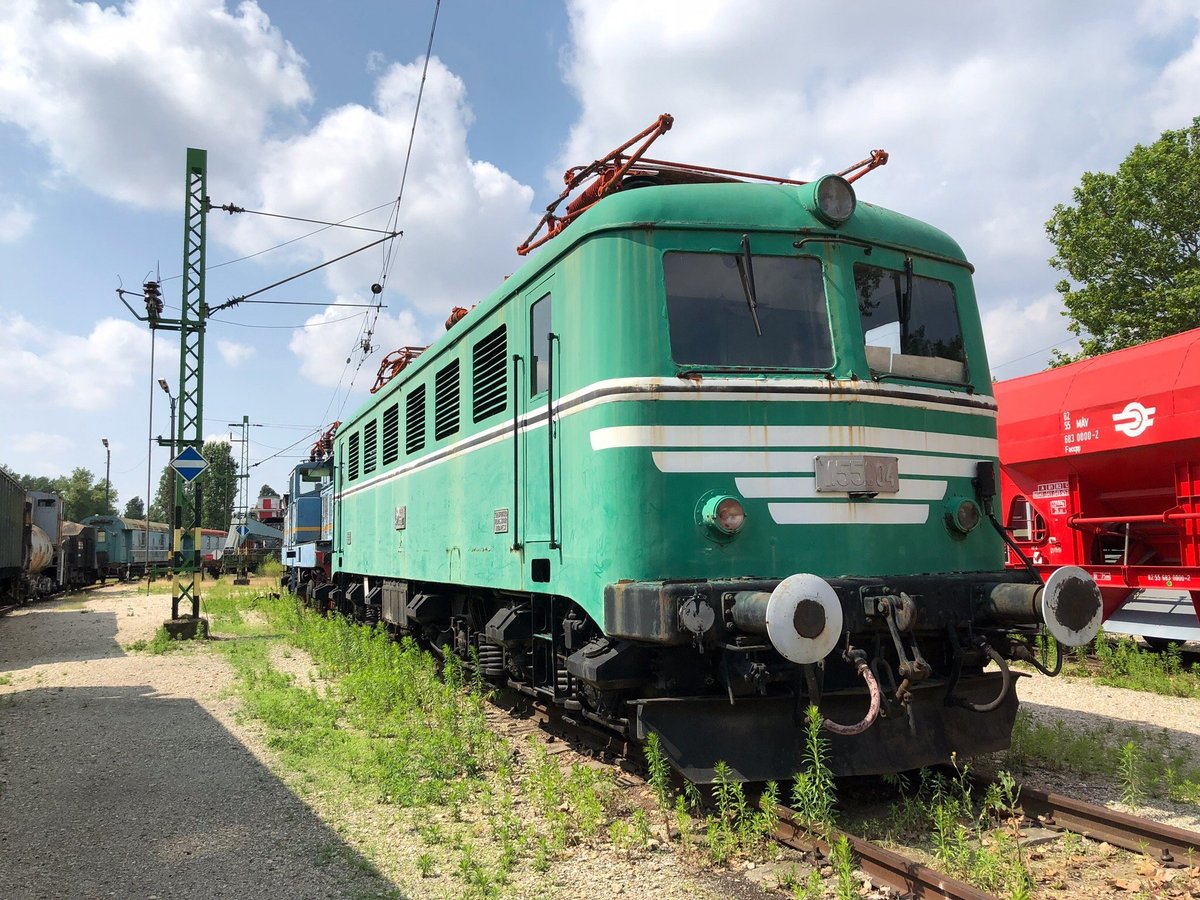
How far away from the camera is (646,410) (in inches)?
191

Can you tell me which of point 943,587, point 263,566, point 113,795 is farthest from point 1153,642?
point 263,566

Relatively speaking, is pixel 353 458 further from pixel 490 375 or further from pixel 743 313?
pixel 743 313

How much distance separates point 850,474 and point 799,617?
118 centimetres

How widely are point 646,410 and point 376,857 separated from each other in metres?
2.68

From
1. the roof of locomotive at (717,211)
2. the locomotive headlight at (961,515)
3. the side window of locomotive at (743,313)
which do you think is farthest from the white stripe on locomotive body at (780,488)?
the roof of locomotive at (717,211)

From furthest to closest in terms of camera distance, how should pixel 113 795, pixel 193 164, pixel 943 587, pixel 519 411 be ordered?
pixel 193 164 → pixel 519 411 → pixel 113 795 → pixel 943 587

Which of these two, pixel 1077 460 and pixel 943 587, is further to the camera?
pixel 1077 460

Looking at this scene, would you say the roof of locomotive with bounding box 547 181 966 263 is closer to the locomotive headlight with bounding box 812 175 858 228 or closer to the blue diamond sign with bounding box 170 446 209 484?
the locomotive headlight with bounding box 812 175 858 228

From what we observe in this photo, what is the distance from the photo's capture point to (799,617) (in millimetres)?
4121

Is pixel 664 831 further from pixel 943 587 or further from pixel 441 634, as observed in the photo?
pixel 441 634

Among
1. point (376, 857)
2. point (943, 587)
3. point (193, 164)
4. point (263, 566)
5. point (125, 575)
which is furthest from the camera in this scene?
point (125, 575)

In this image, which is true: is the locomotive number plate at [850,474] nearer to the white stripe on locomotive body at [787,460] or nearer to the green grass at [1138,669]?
the white stripe on locomotive body at [787,460]

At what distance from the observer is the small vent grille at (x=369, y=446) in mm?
11453

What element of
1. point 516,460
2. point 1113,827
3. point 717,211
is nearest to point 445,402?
point 516,460
